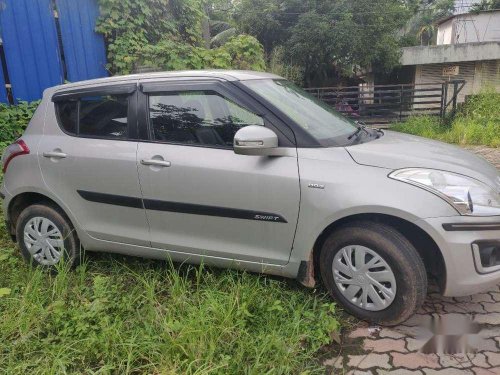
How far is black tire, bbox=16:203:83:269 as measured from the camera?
11.0 ft

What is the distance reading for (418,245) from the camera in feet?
8.45

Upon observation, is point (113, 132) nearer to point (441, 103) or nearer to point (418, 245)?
point (418, 245)

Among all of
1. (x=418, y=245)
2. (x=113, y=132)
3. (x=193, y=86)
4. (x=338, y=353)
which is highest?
(x=193, y=86)

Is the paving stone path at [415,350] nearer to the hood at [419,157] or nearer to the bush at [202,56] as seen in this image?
the hood at [419,157]

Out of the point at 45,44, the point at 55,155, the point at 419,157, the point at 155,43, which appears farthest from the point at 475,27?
the point at 55,155

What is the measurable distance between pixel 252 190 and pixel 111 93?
1365 mm

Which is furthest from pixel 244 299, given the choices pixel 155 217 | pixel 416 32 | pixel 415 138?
pixel 416 32

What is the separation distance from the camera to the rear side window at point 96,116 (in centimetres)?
314

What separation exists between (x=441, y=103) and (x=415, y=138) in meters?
9.44

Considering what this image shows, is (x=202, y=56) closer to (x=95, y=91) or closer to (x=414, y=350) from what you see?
(x=95, y=91)

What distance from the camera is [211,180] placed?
2779mm

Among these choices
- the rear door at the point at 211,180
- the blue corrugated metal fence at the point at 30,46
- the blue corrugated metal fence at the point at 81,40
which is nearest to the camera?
the rear door at the point at 211,180

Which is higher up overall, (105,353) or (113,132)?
(113,132)

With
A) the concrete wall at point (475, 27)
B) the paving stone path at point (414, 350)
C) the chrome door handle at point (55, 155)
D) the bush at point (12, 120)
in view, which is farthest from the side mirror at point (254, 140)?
the concrete wall at point (475, 27)
